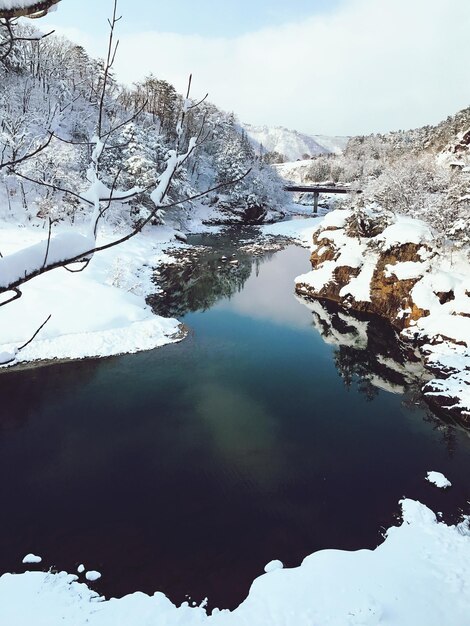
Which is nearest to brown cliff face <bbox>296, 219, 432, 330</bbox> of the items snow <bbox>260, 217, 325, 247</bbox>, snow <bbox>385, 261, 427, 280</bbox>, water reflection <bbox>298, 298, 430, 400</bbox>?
snow <bbox>385, 261, 427, 280</bbox>

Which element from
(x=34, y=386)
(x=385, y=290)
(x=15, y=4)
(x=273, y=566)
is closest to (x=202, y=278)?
(x=385, y=290)

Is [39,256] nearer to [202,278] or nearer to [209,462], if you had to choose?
[209,462]

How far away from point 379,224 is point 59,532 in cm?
2629

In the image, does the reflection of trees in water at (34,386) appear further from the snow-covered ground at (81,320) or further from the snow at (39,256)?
the snow at (39,256)

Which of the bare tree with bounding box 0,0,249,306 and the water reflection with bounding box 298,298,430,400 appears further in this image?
the water reflection with bounding box 298,298,430,400

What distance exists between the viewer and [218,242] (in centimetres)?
4062

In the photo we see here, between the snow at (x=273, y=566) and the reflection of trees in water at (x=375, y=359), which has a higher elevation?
the reflection of trees in water at (x=375, y=359)

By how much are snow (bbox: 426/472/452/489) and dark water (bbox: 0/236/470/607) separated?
6.4 inches

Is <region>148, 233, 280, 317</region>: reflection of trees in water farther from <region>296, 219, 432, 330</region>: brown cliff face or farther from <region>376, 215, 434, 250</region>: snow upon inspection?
<region>376, 215, 434, 250</region>: snow

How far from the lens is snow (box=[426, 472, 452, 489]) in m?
10.0

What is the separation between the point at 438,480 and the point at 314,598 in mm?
5187

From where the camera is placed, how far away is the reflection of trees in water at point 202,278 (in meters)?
23.0

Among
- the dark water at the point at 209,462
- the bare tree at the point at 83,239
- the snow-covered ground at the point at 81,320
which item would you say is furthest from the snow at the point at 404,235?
the bare tree at the point at 83,239

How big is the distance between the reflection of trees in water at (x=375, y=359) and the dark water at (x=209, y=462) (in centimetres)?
14
